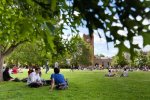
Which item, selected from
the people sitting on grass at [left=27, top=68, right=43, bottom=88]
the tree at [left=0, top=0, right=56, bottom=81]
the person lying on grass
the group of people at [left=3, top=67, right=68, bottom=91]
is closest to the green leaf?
the tree at [left=0, top=0, right=56, bottom=81]

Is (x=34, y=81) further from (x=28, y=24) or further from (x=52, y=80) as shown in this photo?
(x=28, y=24)

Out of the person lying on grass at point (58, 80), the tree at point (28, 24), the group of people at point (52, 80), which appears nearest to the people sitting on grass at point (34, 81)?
the group of people at point (52, 80)

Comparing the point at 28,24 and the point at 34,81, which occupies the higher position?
the point at 28,24

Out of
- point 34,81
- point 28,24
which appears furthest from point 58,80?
point 28,24

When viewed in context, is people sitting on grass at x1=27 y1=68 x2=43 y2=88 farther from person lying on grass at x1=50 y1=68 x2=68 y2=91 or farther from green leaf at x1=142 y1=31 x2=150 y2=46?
green leaf at x1=142 y1=31 x2=150 y2=46

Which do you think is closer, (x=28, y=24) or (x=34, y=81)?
(x=28, y=24)

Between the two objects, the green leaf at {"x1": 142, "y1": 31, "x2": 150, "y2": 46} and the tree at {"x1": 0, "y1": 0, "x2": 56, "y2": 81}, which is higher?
the tree at {"x1": 0, "y1": 0, "x2": 56, "y2": 81}

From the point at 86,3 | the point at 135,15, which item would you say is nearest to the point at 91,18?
the point at 86,3

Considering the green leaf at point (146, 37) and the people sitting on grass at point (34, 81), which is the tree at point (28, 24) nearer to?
the green leaf at point (146, 37)

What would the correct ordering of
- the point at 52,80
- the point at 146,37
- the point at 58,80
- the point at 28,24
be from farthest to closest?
the point at 58,80 → the point at 52,80 → the point at 28,24 → the point at 146,37

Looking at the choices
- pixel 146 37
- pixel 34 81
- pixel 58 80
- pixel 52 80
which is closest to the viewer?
pixel 146 37

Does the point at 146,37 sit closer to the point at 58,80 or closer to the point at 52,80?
the point at 52,80

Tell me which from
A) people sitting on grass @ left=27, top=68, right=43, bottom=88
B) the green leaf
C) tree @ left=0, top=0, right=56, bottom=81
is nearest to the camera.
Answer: the green leaf

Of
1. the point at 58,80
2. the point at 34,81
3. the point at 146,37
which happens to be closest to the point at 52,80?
the point at 58,80
